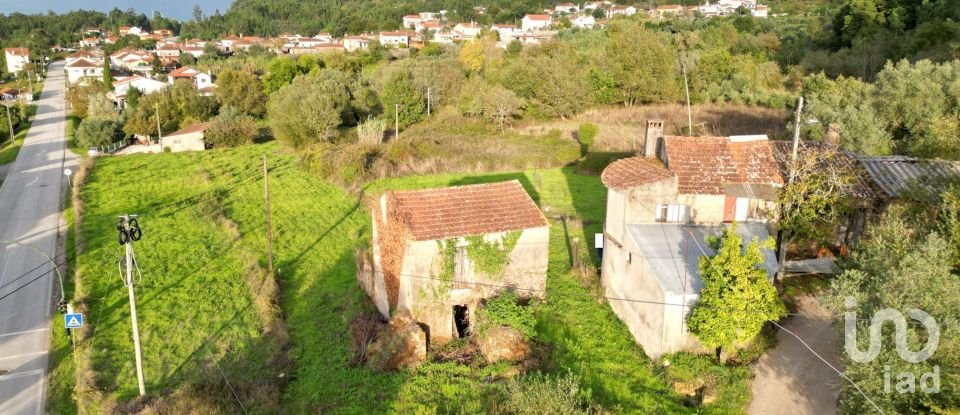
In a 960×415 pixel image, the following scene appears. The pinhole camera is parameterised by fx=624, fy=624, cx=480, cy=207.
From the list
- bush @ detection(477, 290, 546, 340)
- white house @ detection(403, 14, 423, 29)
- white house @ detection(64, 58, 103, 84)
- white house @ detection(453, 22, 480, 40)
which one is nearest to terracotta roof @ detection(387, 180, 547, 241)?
bush @ detection(477, 290, 546, 340)

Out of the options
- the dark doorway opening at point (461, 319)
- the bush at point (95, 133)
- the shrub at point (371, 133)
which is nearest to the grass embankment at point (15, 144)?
the bush at point (95, 133)

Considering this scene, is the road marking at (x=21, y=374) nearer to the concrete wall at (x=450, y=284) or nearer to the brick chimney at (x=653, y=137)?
the concrete wall at (x=450, y=284)

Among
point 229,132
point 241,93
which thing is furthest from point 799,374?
point 241,93

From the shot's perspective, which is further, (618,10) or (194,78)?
(618,10)

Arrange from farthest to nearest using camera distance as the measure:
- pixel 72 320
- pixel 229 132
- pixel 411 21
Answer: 1. pixel 411 21
2. pixel 229 132
3. pixel 72 320

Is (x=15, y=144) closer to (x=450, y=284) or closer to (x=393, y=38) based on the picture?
(x=450, y=284)

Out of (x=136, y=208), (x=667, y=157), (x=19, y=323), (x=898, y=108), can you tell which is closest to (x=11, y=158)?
(x=136, y=208)
